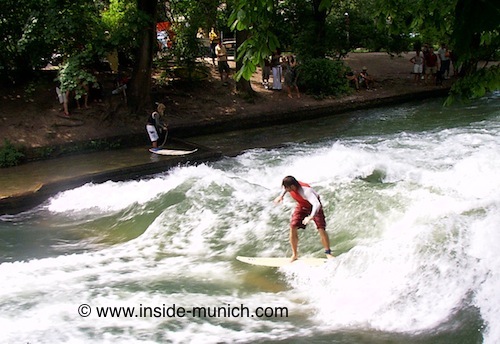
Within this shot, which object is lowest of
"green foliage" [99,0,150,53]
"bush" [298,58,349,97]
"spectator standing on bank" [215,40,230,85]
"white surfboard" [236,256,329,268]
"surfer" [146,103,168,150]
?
"white surfboard" [236,256,329,268]

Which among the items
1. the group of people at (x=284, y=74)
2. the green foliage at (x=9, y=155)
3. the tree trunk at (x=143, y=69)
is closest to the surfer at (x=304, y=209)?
the green foliage at (x=9, y=155)

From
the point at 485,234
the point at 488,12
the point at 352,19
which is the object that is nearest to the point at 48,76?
the point at 352,19

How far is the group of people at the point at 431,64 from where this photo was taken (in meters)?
20.0

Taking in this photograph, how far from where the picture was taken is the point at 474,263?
5984mm

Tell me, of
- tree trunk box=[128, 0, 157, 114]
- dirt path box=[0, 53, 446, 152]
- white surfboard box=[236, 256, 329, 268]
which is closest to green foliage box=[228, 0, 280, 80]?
white surfboard box=[236, 256, 329, 268]

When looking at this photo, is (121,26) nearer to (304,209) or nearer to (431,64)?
(304,209)

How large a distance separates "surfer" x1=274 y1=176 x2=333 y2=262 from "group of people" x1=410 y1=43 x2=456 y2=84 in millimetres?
15272

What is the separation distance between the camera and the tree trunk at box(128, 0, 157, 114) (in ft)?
46.7

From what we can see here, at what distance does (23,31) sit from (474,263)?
12276mm

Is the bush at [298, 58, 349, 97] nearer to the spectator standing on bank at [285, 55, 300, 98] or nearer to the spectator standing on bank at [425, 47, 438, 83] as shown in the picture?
the spectator standing on bank at [285, 55, 300, 98]

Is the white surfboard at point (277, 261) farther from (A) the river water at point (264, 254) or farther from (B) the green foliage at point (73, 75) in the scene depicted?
(B) the green foliage at point (73, 75)

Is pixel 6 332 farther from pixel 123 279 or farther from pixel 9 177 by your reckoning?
pixel 9 177

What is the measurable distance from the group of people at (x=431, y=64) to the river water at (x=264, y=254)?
27.7 feet

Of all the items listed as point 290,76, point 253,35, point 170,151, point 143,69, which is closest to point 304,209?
point 253,35
